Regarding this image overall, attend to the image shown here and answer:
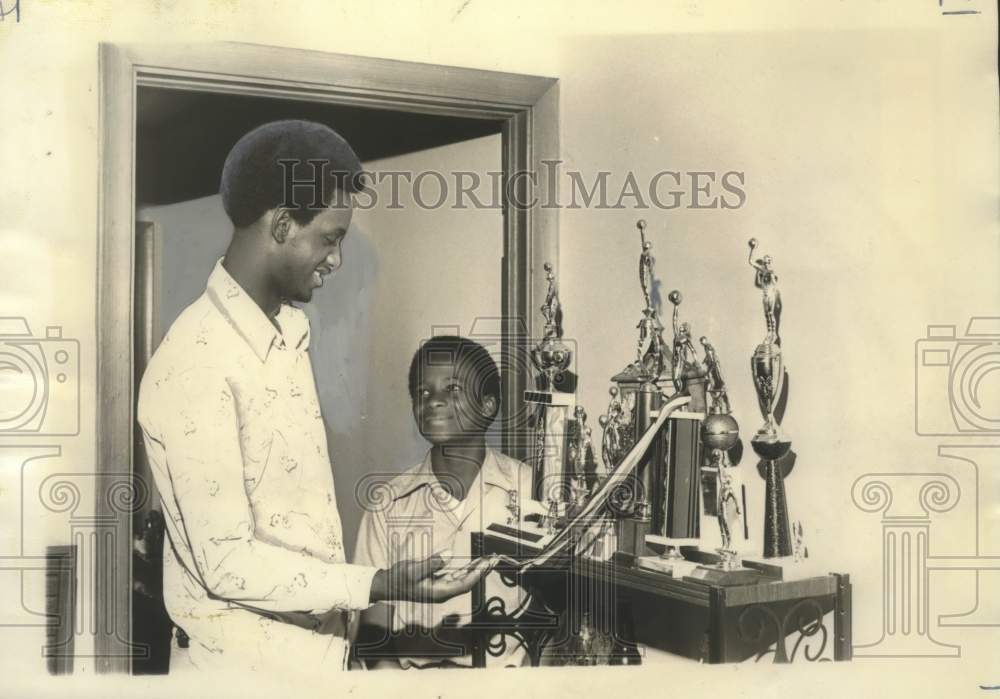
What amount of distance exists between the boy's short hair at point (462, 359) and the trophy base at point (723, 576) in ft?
1.11

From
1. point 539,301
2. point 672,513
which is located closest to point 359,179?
point 539,301

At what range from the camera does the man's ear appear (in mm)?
1235

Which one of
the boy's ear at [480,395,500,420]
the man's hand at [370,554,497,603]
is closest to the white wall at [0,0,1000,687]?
the boy's ear at [480,395,500,420]

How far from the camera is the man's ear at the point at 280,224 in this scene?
1.24 meters

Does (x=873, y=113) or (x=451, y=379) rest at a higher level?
(x=873, y=113)

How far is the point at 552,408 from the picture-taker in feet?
4.17

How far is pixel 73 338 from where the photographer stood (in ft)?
4.00

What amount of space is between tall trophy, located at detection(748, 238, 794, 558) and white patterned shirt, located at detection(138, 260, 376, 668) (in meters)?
0.53

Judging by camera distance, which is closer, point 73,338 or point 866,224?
point 73,338

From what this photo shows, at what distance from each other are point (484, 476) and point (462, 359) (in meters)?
0.15

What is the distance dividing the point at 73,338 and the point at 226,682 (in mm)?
457

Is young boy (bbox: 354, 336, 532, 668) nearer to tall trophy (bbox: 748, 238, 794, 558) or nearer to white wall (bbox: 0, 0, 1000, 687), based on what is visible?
white wall (bbox: 0, 0, 1000, 687)

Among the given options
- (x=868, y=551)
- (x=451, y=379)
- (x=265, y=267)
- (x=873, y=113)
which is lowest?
(x=868, y=551)

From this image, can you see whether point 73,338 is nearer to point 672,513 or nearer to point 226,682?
point 226,682
